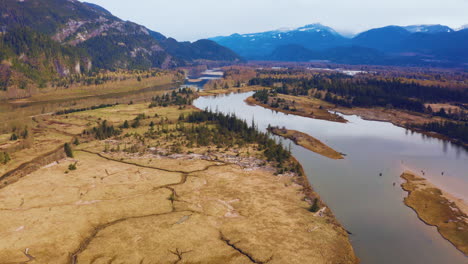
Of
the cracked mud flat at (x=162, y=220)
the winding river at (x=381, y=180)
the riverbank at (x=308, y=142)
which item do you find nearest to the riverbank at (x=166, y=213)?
the cracked mud flat at (x=162, y=220)

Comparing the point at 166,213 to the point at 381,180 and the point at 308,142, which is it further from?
the point at 308,142

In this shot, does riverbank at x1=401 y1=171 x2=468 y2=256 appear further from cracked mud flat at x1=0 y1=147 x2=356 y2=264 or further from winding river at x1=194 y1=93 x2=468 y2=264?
cracked mud flat at x1=0 y1=147 x2=356 y2=264

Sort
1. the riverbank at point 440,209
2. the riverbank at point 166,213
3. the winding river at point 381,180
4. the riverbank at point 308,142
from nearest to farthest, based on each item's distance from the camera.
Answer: the riverbank at point 166,213
the winding river at point 381,180
the riverbank at point 440,209
the riverbank at point 308,142

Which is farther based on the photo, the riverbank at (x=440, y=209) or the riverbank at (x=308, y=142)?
the riverbank at (x=308, y=142)

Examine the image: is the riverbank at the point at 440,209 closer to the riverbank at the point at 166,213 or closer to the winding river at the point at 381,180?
the winding river at the point at 381,180

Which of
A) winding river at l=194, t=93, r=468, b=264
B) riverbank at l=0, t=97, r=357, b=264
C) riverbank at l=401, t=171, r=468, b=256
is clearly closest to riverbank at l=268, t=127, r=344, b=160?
winding river at l=194, t=93, r=468, b=264

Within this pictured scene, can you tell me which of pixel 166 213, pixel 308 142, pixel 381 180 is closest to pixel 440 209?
pixel 381 180
